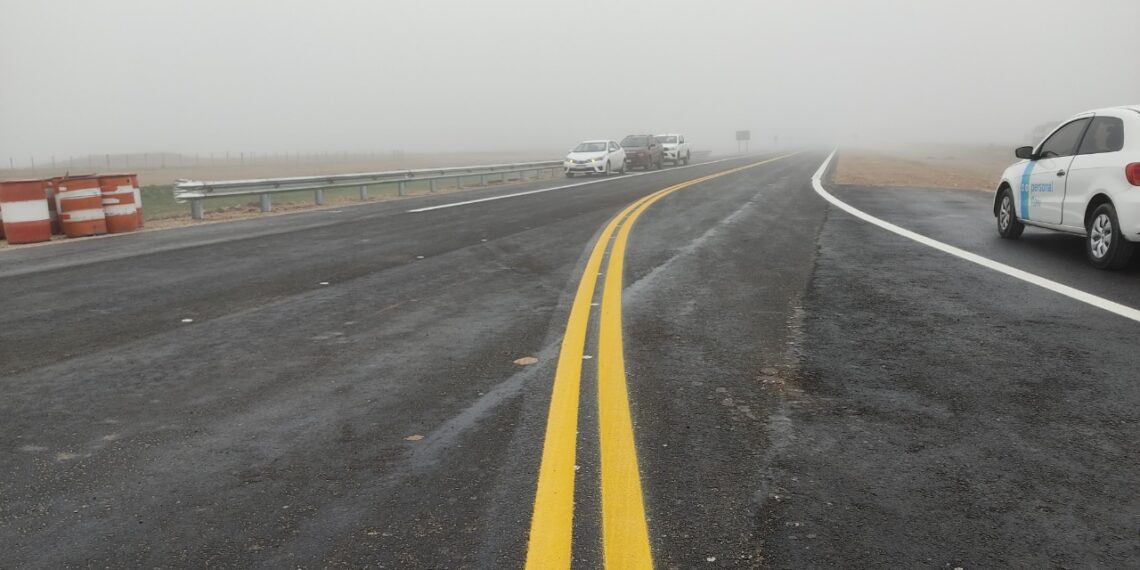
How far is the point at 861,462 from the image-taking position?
3.48m

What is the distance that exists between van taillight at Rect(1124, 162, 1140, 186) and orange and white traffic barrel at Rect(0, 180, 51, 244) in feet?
46.8

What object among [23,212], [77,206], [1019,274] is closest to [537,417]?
[1019,274]

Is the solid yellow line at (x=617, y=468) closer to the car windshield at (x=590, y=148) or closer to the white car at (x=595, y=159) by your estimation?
the white car at (x=595, y=159)

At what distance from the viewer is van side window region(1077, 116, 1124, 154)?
8250 mm

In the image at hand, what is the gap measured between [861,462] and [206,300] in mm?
5911

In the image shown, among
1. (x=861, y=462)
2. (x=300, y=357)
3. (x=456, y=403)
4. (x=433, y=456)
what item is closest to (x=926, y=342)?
(x=861, y=462)

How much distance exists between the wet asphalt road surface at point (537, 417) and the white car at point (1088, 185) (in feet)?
1.55

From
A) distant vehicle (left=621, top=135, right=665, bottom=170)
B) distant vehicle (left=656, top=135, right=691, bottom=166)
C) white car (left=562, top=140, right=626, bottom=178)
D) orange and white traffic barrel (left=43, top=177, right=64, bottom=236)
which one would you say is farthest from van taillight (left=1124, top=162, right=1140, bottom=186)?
distant vehicle (left=656, top=135, right=691, bottom=166)

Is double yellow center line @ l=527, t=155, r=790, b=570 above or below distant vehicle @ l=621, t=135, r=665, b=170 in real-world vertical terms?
below

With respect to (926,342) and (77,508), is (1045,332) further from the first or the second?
(77,508)

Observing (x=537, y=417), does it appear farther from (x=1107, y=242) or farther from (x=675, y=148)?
Result: (x=675, y=148)

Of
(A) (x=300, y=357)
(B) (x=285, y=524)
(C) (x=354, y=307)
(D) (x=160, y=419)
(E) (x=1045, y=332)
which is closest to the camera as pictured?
(B) (x=285, y=524)

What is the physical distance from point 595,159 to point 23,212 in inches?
870

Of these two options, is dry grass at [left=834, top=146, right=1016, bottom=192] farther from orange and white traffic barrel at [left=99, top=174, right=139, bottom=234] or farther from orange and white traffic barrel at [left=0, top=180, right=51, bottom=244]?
orange and white traffic barrel at [left=0, top=180, right=51, bottom=244]
